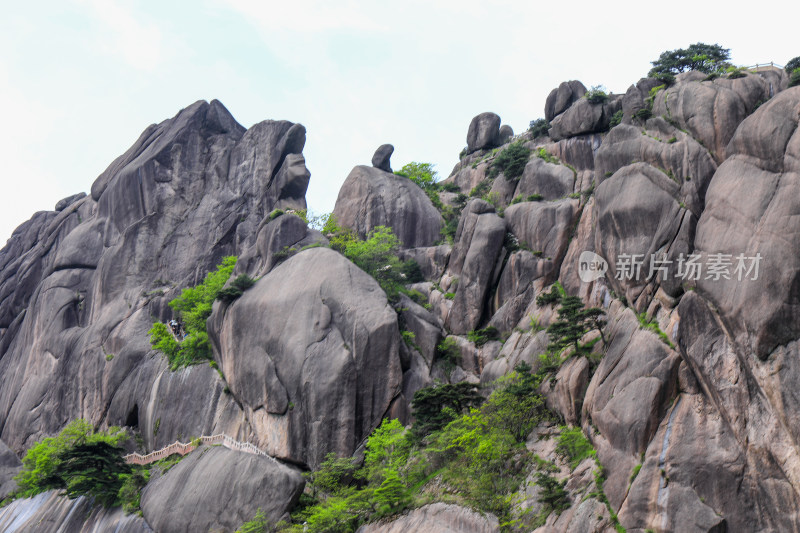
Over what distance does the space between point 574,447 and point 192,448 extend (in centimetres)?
2146

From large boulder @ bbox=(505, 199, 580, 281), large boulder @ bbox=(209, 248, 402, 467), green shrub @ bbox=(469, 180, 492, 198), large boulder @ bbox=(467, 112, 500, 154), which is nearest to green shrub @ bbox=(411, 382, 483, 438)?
large boulder @ bbox=(209, 248, 402, 467)

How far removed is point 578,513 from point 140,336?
3418 centimetres

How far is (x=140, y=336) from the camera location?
47.3 m

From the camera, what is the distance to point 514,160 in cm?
4762

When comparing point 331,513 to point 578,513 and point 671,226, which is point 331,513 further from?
point 671,226

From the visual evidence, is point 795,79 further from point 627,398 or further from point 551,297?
point 627,398

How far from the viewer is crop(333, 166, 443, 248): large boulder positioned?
51.9 m

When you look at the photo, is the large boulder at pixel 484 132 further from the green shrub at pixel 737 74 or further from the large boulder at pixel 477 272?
the green shrub at pixel 737 74

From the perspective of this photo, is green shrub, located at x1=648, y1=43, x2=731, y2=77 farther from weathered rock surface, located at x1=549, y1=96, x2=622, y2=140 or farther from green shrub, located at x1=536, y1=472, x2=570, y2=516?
green shrub, located at x1=536, y1=472, x2=570, y2=516

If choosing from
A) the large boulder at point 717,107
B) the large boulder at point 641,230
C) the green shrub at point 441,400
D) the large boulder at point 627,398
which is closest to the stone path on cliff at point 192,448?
the green shrub at point 441,400

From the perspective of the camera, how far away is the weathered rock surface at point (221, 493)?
3188 cm

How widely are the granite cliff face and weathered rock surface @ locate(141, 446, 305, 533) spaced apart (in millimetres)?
118

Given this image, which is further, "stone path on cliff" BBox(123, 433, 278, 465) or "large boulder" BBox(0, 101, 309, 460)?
"large boulder" BBox(0, 101, 309, 460)

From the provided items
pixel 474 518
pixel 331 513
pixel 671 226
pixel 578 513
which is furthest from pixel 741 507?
pixel 331 513
